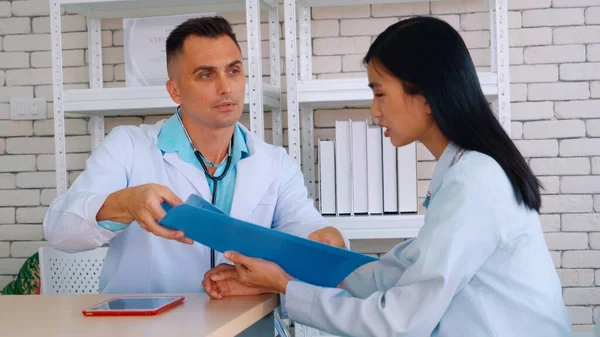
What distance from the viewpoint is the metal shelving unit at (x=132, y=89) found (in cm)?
293

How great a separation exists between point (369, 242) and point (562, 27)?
1.22 m

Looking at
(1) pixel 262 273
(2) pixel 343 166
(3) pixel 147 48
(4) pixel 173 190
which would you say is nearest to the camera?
(1) pixel 262 273

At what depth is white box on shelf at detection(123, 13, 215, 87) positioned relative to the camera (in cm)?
318

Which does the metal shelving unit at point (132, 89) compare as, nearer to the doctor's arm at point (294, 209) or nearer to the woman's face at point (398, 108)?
the doctor's arm at point (294, 209)

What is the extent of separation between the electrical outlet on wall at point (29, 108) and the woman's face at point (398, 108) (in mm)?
2316

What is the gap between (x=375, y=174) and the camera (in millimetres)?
3002

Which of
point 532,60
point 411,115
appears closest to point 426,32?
point 411,115

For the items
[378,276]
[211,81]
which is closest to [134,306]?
[378,276]

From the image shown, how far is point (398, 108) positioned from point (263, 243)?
1.29 feet

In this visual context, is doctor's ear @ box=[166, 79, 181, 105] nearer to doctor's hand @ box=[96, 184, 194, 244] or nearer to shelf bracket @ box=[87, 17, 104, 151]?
doctor's hand @ box=[96, 184, 194, 244]

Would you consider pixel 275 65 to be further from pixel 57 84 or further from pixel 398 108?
pixel 398 108

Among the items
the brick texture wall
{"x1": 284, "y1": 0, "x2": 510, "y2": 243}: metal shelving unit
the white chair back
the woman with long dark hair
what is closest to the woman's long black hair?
the woman with long dark hair

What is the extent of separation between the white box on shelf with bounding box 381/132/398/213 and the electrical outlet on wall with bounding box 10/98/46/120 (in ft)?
5.27

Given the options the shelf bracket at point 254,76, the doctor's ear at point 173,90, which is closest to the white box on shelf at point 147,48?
the shelf bracket at point 254,76
